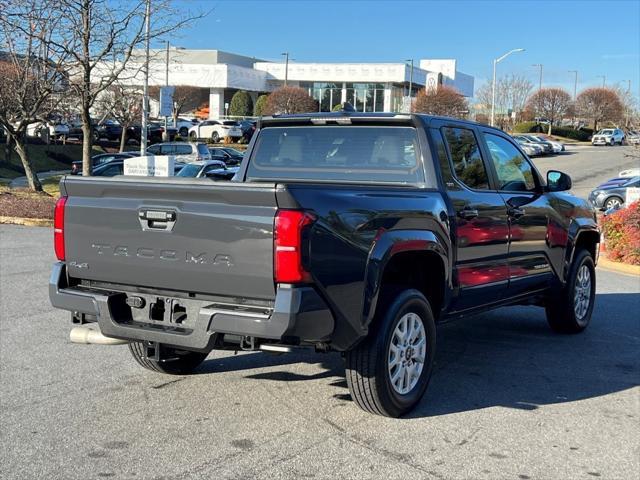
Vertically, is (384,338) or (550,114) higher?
(550,114)

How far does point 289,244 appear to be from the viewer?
4.10 m

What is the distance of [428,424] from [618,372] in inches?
94.1

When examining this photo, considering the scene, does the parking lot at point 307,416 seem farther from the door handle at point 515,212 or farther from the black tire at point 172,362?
the door handle at point 515,212

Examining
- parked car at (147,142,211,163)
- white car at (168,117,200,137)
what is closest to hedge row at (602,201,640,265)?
parked car at (147,142,211,163)

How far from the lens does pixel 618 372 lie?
21.3 feet

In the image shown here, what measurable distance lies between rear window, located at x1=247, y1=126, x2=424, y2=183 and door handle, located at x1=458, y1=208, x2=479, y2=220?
41cm

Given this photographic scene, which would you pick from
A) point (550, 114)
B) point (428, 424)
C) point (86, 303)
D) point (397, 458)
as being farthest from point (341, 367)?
point (550, 114)

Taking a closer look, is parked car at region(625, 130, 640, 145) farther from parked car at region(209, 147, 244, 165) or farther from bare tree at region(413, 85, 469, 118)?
bare tree at region(413, 85, 469, 118)

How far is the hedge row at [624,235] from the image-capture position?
13.8 metres

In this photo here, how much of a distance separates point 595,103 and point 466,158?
273ft

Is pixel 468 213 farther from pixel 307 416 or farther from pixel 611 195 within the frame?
pixel 611 195

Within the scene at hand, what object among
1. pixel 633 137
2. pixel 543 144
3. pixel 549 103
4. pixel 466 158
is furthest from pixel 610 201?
pixel 549 103

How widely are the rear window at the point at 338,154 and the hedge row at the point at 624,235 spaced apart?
946 cm

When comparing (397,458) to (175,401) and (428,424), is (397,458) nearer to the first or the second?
(428,424)
